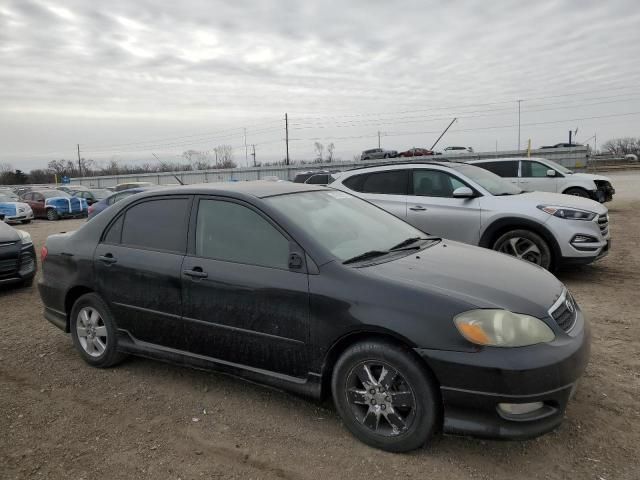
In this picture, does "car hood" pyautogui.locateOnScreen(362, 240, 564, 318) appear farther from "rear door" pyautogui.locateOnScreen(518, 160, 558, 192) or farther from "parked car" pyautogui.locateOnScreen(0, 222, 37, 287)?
"rear door" pyautogui.locateOnScreen(518, 160, 558, 192)

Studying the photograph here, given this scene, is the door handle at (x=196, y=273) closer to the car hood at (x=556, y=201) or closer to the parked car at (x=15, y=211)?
the car hood at (x=556, y=201)

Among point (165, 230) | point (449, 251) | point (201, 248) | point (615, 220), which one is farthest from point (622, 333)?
point (615, 220)

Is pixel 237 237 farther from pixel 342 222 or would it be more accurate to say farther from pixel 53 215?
pixel 53 215

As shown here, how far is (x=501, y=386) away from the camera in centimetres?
262

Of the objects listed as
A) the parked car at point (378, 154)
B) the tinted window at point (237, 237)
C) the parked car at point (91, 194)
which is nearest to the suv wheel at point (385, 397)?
the tinted window at point (237, 237)

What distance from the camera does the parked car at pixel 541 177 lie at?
555 inches

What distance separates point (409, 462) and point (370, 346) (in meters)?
0.67

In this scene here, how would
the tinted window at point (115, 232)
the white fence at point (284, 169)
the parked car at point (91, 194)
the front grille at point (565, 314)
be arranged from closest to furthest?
the front grille at point (565, 314), the tinted window at point (115, 232), the parked car at point (91, 194), the white fence at point (284, 169)

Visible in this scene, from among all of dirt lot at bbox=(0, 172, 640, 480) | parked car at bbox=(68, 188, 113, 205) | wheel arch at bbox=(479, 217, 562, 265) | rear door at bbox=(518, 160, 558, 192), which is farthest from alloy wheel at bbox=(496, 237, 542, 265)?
parked car at bbox=(68, 188, 113, 205)

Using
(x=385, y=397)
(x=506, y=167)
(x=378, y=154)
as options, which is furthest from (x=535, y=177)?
(x=378, y=154)

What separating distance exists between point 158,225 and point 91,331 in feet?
3.83

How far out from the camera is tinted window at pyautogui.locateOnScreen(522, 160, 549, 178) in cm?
1417

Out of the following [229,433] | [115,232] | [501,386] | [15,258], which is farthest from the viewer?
[15,258]

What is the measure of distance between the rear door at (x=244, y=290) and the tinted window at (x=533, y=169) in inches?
489
